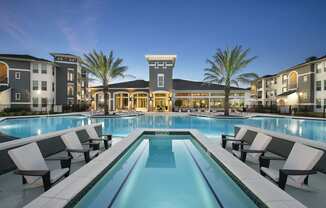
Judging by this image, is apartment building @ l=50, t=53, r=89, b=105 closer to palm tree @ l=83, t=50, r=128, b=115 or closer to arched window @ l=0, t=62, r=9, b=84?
arched window @ l=0, t=62, r=9, b=84

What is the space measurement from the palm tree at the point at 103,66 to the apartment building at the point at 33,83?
38.7 ft

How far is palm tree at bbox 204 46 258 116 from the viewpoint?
24.6 metres

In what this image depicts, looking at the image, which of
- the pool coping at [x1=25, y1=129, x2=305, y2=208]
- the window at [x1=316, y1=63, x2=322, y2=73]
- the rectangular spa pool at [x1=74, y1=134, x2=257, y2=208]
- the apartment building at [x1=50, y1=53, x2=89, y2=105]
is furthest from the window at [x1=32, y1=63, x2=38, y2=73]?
the window at [x1=316, y1=63, x2=322, y2=73]

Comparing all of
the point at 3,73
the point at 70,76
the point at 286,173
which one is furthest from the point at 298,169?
the point at 70,76

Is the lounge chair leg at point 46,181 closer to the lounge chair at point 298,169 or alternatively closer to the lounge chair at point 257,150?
the lounge chair at point 298,169

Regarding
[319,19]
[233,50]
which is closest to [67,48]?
[233,50]

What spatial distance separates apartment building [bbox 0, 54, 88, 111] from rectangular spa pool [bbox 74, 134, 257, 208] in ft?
99.5

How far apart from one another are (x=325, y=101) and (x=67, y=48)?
45365 mm

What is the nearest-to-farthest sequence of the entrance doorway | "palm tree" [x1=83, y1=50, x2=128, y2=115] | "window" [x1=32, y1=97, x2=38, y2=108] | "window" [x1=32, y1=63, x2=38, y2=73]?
"palm tree" [x1=83, y1=50, x2=128, y2=115], "window" [x1=32, y1=97, x2=38, y2=108], "window" [x1=32, y1=63, x2=38, y2=73], the entrance doorway

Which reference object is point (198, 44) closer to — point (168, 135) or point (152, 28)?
point (152, 28)

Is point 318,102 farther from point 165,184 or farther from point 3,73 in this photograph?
point 3,73

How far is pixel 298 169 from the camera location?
4.43 m

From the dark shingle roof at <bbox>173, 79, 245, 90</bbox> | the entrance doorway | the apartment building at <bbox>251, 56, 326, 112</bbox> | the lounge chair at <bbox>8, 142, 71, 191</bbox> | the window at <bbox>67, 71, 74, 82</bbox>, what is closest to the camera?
the lounge chair at <bbox>8, 142, 71, 191</bbox>

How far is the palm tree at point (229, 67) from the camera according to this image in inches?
967
